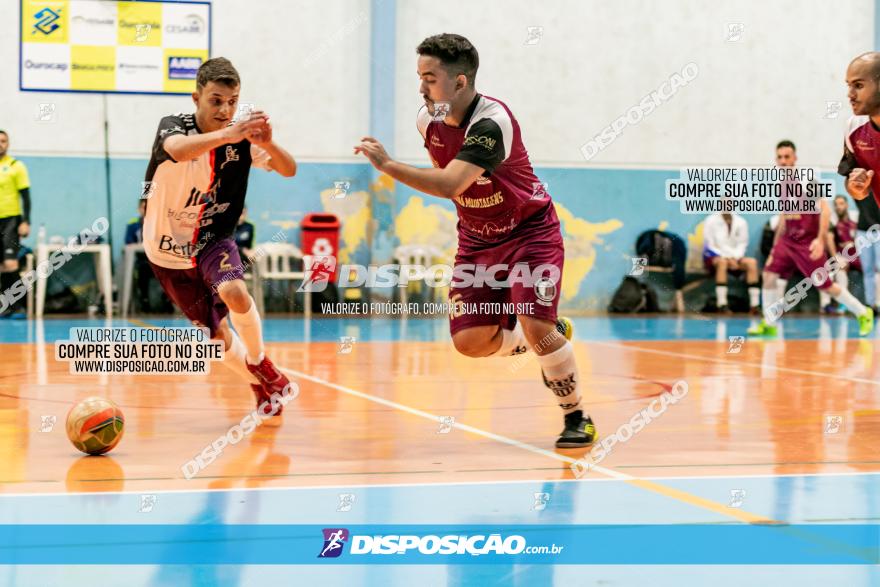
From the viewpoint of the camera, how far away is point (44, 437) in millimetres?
6293

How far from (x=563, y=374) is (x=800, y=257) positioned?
337 inches

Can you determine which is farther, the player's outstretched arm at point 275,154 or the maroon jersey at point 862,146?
the maroon jersey at point 862,146

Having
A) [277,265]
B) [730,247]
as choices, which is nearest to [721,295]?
[730,247]

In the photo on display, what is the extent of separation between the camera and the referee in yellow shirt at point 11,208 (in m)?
16.2

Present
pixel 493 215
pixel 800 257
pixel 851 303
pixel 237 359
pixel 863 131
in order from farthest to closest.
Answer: pixel 851 303
pixel 800 257
pixel 863 131
pixel 237 359
pixel 493 215

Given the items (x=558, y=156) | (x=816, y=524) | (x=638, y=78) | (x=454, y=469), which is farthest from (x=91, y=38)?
(x=816, y=524)

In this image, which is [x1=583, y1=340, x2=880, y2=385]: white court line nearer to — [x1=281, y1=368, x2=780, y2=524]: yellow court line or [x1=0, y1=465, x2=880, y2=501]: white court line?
[x1=281, y1=368, x2=780, y2=524]: yellow court line

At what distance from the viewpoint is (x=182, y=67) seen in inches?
696

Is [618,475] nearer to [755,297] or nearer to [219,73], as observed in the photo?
[219,73]

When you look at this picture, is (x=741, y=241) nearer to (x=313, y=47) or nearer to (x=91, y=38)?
(x=313, y=47)

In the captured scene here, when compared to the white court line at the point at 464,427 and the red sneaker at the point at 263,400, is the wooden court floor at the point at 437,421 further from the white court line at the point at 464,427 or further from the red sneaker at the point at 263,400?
the red sneaker at the point at 263,400

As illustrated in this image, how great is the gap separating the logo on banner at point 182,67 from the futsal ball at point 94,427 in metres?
12.6

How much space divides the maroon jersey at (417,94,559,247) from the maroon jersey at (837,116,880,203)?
231cm

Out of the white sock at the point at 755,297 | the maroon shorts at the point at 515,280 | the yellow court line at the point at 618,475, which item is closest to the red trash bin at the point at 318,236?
the white sock at the point at 755,297
